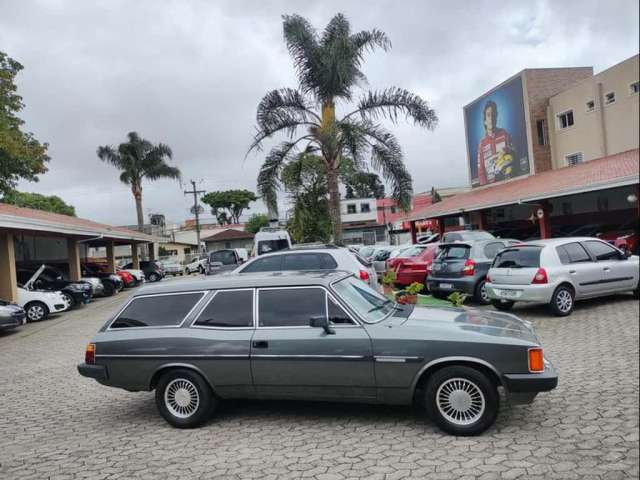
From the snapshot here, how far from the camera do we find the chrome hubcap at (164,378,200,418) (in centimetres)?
522

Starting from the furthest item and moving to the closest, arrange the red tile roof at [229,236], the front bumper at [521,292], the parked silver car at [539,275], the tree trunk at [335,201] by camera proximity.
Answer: the red tile roof at [229,236] → the tree trunk at [335,201] → the front bumper at [521,292] → the parked silver car at [539,275]

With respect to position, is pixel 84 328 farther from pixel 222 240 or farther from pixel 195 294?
pixel 222 240

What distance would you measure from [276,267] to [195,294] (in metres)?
5.26

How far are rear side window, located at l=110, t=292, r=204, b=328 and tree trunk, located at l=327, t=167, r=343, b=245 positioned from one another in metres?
11.0

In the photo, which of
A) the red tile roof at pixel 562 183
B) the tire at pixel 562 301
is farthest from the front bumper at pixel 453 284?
the tire at pixel 562 301

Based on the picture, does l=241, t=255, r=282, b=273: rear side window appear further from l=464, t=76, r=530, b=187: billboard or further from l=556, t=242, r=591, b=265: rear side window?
l=464, t=76, r=530, b=187: billboard

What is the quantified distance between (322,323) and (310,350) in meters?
0.29

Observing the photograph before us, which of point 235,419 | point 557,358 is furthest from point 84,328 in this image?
point 557,358

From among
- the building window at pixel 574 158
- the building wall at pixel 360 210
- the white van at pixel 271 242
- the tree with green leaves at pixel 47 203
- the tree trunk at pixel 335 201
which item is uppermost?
the tree with green leaves at pixel 47 203

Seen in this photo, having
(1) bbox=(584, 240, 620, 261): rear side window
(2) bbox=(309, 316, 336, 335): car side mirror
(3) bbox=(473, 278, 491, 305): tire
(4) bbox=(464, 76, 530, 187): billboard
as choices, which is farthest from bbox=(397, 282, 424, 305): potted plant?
(4) bbox=(464, 76, 530, 187): billboard

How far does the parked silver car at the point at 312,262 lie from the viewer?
10.5 m

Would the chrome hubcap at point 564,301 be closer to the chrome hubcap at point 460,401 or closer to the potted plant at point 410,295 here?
the potted plant at point 410,295

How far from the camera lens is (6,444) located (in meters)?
5.15

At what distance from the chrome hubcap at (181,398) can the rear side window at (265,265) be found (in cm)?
552
